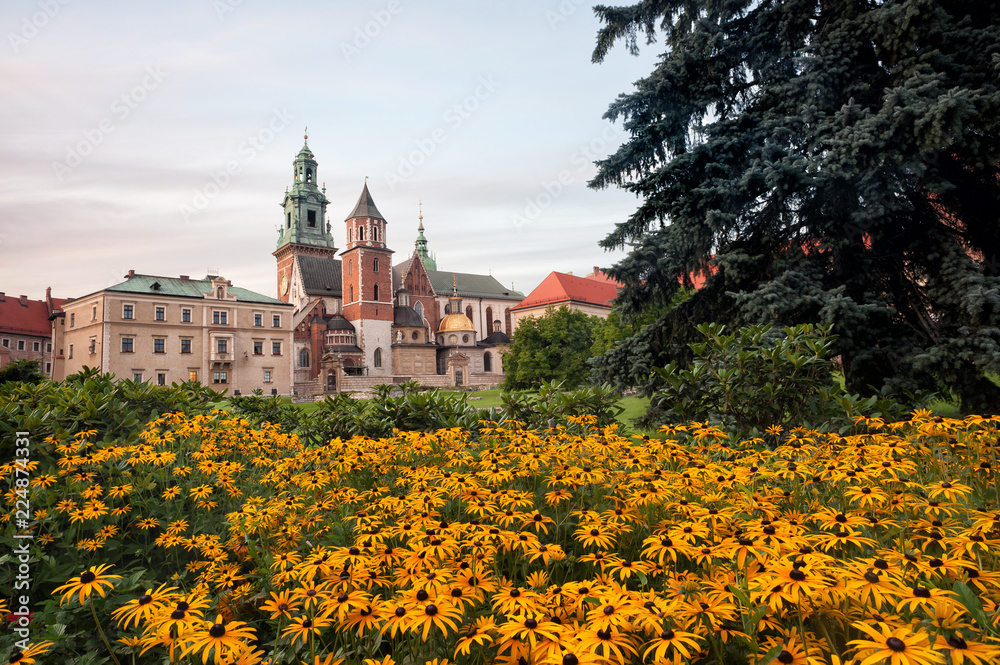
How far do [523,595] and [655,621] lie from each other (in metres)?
0.43

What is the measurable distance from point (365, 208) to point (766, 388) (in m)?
52.2

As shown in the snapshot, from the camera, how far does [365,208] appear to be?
5309 cm

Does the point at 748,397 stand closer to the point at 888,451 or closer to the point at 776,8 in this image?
the point at 888,451

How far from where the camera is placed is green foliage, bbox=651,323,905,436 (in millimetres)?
5086

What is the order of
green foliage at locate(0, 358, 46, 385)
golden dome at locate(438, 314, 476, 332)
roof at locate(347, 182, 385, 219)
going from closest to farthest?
green foliage at locate(0, 358, 46, 385) < roof at locate(347, 182, 385, 219) < golden dome at locate(438, 314, 476, 332)

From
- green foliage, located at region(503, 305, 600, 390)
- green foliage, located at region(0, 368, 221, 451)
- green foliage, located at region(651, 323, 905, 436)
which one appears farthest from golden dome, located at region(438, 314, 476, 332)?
green foliage, located at region(651, 323, 905, 436)

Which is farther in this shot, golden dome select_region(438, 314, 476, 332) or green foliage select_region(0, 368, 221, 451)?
golden dome select_region(438, 314, 476, 332)

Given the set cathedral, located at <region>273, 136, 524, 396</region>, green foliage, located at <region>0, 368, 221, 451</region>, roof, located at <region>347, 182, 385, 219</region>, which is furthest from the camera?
roof, located at <region>347, 182, 385, 219</region>

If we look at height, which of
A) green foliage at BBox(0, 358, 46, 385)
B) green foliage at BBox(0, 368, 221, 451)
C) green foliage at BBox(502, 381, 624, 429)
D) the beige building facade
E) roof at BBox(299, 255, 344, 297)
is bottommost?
green foliage at BBox(502, 381, 624, 429)

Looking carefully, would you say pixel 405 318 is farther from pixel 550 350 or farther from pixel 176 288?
pixel 550 350

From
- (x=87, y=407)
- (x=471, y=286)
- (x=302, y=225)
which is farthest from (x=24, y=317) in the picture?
(x=87, y=407)

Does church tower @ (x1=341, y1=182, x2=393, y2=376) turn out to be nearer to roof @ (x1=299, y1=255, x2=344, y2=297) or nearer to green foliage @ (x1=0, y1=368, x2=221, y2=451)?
roof @ (x1=299, y1=255, x2=344, y2=297)

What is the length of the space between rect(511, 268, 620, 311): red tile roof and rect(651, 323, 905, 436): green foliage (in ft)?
164

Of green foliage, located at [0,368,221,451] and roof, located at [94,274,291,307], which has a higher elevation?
roof, located at [94,274,291,307]
